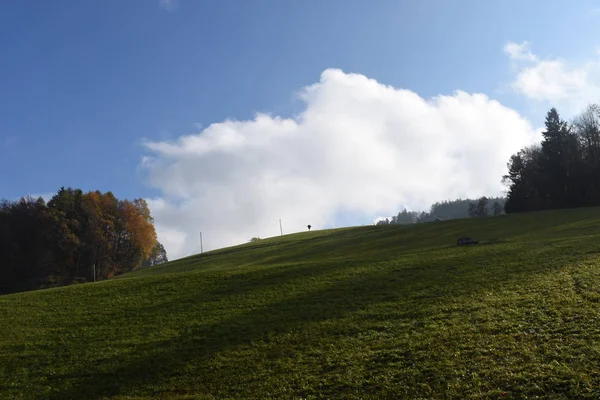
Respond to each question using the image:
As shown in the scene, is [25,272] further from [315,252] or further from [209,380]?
[209,380]

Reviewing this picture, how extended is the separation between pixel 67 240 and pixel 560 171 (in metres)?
89.4

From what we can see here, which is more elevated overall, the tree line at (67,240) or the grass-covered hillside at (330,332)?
the tree line at (67,240)

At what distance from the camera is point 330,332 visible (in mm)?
20750

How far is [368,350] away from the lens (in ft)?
58.9

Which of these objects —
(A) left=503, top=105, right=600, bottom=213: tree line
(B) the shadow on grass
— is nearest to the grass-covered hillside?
(B) the shadow on grass

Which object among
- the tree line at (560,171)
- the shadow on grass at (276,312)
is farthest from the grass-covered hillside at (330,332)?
the tree line at (560,171)

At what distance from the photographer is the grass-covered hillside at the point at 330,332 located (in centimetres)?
1489

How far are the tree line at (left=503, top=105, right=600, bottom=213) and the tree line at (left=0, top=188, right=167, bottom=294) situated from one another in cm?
7710

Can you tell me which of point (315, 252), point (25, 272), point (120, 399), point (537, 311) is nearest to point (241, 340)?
point (120, 399)

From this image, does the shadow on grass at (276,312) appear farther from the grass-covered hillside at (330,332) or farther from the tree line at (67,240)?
the tree line at (67,240)

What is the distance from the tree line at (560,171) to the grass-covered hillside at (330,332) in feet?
169

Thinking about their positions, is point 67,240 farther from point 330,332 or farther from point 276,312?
point 330,332

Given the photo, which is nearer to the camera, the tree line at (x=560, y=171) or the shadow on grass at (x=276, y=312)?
the shadow on grass at (x=276, y=312)

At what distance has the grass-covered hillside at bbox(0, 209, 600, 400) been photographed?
14.9 metres
